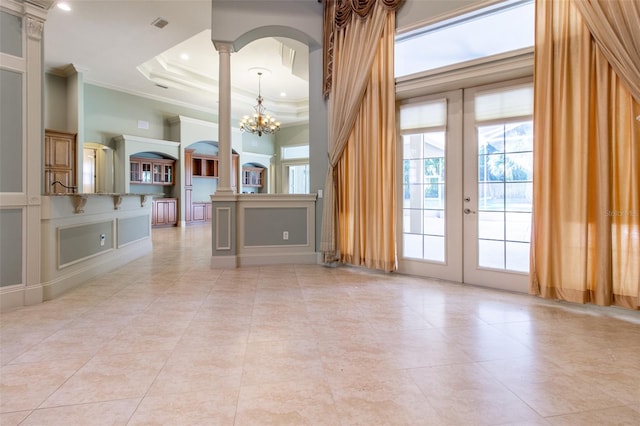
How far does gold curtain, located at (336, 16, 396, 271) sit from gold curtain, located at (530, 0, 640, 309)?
1.54 metres

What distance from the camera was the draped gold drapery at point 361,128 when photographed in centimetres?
421

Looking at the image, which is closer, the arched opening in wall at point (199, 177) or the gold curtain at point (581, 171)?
the gold curtain at point (581, 171)

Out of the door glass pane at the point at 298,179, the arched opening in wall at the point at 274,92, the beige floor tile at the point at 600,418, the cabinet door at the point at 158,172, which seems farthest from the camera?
the door glass pane at the point at 298,179

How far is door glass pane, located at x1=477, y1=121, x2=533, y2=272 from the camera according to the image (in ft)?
11.4

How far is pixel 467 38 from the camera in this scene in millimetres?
3713

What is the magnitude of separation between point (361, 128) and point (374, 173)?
653mm

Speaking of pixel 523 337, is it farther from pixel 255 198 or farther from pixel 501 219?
pixel 255 198

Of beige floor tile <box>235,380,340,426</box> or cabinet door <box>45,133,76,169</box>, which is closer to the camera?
beige floor tile <box>235,380,340,426</box>

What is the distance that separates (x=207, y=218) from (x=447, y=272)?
32.3 ft

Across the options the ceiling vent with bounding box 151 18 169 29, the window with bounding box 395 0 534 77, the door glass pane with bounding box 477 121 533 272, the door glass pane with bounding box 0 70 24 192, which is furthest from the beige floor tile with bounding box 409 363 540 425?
the ceiling vent with bounding box 151 18 169 29

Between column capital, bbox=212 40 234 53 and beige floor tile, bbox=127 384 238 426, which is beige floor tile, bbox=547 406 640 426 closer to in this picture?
beige floor tile, bbox=127 384 238 426

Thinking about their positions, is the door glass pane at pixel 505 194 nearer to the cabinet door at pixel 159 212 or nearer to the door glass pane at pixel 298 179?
the cabinet door at pixel 159 212

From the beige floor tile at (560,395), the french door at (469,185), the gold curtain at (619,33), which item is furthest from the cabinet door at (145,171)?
the beige floor tile at (560,395)

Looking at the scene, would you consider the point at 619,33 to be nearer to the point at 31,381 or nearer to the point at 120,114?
the point at 31,381
